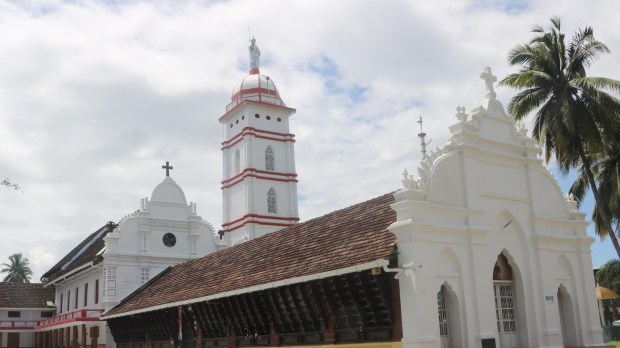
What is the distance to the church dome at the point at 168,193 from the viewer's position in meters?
35.1

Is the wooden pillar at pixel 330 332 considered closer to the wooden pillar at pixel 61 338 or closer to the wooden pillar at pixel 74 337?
the wooden pillar at pixel 74 337

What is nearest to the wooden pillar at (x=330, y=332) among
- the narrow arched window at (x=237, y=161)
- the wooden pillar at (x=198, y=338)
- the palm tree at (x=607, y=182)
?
the wooden pillar at (x=198, y=338)

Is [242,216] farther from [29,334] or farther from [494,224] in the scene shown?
[494,224]

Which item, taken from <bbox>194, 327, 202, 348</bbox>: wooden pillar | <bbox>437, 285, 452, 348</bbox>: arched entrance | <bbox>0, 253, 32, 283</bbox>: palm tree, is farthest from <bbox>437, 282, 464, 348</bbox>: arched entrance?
<bbox>0, 253, 32, 283</bbox>: palm tree

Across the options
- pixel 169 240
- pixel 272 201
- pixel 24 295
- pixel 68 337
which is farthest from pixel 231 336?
pixel 272 201

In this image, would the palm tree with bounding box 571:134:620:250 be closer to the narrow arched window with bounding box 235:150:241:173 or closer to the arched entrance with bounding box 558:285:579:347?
the arched entrance with bounding box 558:285:579:347

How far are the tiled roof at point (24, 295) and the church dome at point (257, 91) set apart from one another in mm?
21722

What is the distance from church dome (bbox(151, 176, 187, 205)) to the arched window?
1950 centimetres

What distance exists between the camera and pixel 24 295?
135 ft

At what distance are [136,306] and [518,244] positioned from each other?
53.5 feet

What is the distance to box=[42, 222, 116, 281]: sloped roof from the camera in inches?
1451

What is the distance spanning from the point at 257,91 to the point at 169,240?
23766 mm

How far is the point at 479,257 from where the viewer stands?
17250 mm

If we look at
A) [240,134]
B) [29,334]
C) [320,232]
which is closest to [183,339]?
[320,232]
